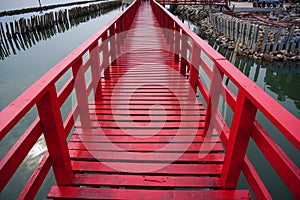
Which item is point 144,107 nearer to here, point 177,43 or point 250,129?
point 250,129

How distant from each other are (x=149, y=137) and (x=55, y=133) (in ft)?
4.33

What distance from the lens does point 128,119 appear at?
322 centimetres

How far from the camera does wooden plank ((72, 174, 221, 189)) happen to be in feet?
6.91

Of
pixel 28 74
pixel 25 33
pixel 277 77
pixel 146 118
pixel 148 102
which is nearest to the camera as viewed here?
pixel 146 118

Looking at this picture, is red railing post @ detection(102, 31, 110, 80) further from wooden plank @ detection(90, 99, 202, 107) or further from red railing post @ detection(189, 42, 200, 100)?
red railing post @ detection(189, 42, 200, 100)

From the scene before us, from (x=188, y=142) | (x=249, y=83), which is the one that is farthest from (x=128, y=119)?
(x=249, y=83)

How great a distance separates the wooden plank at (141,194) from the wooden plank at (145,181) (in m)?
0.08

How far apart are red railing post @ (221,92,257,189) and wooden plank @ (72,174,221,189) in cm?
18

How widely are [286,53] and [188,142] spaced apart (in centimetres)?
1113

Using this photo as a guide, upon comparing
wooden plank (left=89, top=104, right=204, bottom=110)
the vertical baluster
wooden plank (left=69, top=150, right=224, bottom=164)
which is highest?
the vertical baluster

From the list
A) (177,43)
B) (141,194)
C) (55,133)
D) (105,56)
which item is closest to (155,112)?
(141,194)

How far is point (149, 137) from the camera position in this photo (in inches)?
111

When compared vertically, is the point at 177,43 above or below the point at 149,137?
above

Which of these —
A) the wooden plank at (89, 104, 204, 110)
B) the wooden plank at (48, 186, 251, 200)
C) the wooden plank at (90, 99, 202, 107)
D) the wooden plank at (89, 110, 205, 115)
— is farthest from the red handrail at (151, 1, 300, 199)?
the wooden plank at (90, 99, 202, 107)
